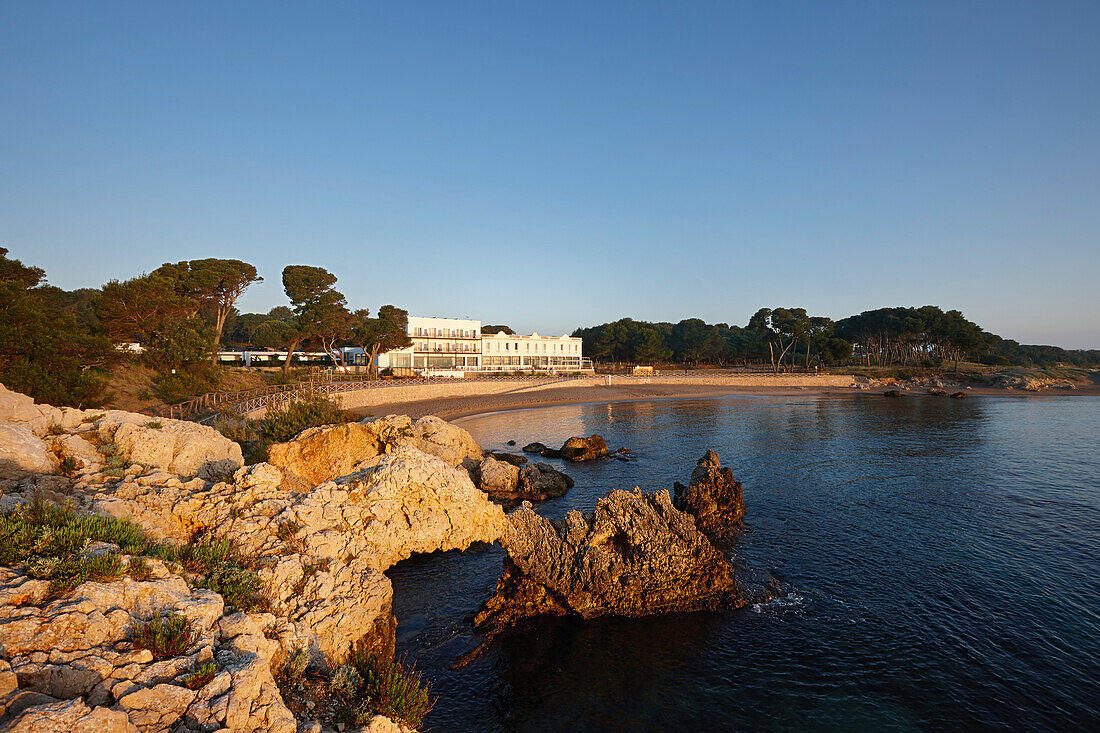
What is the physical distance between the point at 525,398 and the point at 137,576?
61.2 metres

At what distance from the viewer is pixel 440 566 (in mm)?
17125

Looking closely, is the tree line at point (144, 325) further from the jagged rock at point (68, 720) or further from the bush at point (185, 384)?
the jagged rock at point (68, 720)

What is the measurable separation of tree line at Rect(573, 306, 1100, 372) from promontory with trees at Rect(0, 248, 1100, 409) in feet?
1.06

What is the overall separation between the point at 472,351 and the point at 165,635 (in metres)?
91.5

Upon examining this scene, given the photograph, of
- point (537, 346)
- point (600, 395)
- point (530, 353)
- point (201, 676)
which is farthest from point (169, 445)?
point (537, 346)

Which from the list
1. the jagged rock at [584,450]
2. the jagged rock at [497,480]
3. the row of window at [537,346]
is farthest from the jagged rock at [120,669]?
the row of window at [537,346]

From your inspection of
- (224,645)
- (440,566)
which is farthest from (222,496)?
(440,566)

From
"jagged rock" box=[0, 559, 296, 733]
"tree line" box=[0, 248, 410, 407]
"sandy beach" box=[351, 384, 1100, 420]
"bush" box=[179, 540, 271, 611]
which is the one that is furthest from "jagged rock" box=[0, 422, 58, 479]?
"sandy beach" box=[351, 384, 1100, 420]

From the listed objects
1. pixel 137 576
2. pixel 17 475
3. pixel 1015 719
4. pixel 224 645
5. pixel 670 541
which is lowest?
pixel 1015 719

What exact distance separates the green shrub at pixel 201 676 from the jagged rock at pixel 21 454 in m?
7.01

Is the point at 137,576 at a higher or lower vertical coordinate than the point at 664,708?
higher

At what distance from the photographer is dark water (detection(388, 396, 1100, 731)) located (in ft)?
34.3

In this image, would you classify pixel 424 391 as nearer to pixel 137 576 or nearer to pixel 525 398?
pixel 525 398

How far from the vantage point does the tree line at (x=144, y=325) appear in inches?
896
